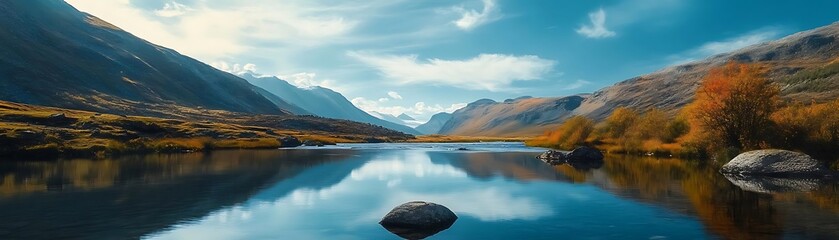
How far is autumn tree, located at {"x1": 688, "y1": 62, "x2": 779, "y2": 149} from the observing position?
65938mm

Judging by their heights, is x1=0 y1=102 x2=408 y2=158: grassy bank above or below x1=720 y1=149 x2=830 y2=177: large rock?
above

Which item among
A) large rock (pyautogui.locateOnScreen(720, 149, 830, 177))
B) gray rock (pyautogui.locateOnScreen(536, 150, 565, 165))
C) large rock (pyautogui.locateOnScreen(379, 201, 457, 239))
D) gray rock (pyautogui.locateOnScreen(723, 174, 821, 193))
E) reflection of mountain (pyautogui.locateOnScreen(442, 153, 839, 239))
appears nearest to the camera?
reflection of mountain (pyautogui.locateOnScreen(442, 153, 839, 239))

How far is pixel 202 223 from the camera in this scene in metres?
28.8

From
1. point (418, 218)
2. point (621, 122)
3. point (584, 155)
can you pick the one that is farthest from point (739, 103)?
point (418, 218)

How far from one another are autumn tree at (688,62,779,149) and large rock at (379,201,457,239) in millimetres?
53914

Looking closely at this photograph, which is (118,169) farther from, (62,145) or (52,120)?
(52,120)

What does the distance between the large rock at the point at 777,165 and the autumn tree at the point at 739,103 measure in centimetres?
974

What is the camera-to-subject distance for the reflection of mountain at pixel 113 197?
26969mm

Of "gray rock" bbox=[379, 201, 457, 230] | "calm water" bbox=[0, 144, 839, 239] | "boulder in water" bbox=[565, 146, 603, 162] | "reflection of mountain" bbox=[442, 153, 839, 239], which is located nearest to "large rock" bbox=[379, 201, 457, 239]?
"gray rock" bbox=[379, 201, 457, 230]

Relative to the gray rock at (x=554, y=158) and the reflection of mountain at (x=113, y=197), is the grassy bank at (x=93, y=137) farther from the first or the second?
the gray rock at (x=554, y=158)

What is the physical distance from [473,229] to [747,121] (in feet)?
181

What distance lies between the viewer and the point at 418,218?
27.5 meters

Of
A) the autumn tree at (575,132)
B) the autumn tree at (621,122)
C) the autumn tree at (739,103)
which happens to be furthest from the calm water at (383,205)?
the autumn tree at (575,132)

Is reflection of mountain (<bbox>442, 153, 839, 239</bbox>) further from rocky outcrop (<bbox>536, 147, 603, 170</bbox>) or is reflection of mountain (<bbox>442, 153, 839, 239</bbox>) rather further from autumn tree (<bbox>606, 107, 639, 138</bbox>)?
autumn tree (<bbox>606, 107, 639, 138</bbox>)
